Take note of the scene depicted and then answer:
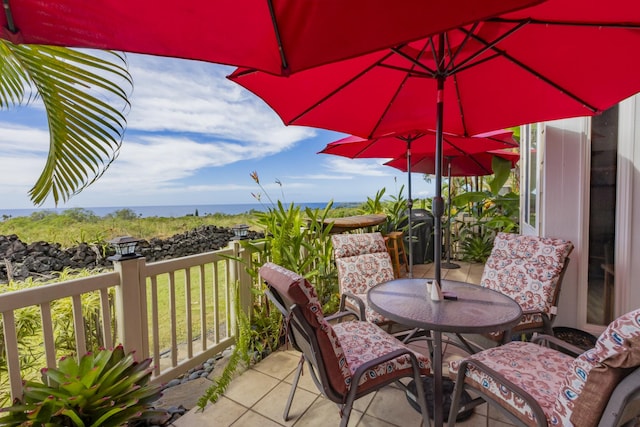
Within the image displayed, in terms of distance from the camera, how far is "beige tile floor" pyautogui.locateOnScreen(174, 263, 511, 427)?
75.4 inches

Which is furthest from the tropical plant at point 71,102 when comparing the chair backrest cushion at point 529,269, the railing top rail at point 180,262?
the chair backrest cushion at point 529,269

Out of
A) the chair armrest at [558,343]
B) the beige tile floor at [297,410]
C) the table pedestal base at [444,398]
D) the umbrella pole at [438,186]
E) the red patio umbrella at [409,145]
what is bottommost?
the beige tile floor at [297,410]

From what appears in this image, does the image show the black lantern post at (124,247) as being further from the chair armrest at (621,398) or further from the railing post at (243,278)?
the chair armrest at (621,398)

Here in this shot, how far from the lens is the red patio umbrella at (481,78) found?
5.33 feet

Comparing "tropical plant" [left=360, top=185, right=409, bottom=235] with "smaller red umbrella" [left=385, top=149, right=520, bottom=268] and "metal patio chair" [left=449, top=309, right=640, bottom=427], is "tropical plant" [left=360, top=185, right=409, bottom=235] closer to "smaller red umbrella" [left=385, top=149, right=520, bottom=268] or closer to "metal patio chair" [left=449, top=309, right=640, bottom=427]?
"smaller red umbrella" [left=385, top=149, right=520, bottom=268]

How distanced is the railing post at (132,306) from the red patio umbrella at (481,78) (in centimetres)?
155

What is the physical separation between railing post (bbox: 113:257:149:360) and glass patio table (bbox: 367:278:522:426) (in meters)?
1.71

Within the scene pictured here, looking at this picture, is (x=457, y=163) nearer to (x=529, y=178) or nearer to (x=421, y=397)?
(x=529, y=178)

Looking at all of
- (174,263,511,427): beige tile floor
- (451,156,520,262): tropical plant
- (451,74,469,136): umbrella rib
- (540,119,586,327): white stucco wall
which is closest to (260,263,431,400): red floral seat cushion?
(174,263,511,427): beige tile floor

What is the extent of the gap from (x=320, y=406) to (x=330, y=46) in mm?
2233

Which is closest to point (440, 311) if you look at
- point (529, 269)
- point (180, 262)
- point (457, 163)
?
point (529, 269)

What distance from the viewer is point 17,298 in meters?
1.57

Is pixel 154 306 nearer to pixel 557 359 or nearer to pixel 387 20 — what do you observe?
pixel 387 20

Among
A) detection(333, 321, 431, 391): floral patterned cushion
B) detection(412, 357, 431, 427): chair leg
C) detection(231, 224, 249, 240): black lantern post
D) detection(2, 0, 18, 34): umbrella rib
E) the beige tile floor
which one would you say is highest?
detection(2, 0, 18, 34): umbrella rib
